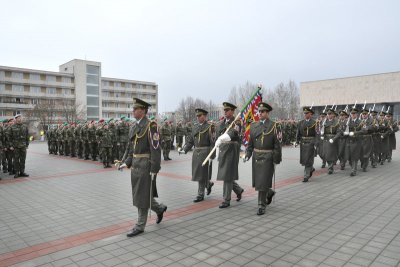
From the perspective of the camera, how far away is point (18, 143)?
36.0 feet

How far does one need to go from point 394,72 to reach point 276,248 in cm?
6532

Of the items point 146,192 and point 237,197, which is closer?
point 146,192

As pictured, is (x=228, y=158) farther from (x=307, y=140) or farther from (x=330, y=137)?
(x=330, y=137)

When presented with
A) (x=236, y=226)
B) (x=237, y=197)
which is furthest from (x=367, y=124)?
(x=236, y=226)

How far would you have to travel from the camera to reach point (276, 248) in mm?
4512

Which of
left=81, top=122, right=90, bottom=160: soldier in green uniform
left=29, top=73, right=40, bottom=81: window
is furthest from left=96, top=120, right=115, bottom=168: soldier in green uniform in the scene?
left=29, top=73, right=40, bottom=81: window

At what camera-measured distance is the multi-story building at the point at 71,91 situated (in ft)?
211

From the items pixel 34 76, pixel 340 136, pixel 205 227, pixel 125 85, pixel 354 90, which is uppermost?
pixel 125 85

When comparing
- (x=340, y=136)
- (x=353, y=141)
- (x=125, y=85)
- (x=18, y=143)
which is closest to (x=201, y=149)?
(x=340, y=136)

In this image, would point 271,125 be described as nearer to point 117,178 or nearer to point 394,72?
point 117,178

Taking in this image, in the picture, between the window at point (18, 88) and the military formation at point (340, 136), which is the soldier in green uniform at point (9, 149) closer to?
the military formation at point (340, 136)

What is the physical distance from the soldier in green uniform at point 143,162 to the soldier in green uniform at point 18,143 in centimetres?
743

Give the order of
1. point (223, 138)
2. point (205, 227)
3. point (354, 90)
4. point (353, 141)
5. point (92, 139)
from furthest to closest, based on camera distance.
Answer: point (354, 90) → point (92, 139) → point (353, 141) → point (223, 138) → point (205, 227)

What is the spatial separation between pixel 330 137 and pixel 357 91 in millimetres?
57821
